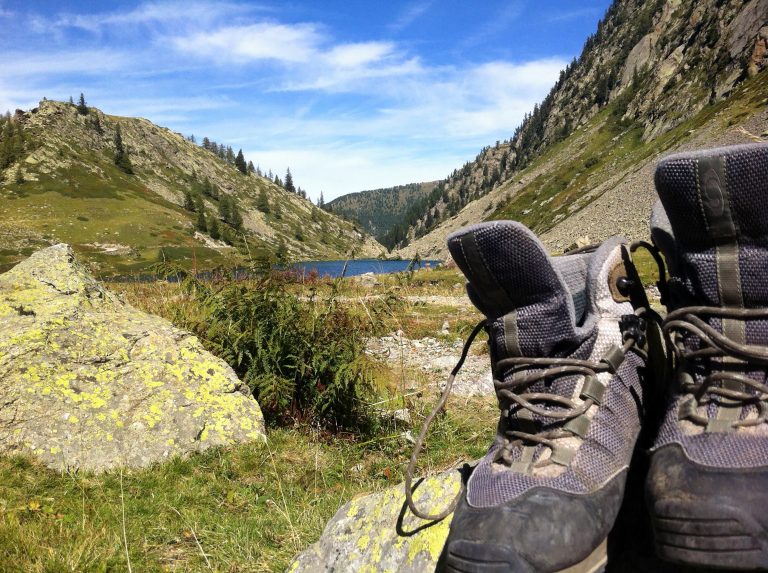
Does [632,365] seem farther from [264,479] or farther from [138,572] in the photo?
[264,479]

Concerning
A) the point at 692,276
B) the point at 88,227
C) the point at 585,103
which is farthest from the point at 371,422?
the point at 585,103

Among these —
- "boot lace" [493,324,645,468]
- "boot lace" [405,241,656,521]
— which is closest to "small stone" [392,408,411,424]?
"boot lace" [405,241,656,521]

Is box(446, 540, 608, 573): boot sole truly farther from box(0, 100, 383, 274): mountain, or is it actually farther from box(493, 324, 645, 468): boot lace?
box(0, 100, 383, 274): mountain

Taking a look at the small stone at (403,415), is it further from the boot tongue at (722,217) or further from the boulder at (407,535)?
the boot tongue at (722,217)

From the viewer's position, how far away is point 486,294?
1.79 m

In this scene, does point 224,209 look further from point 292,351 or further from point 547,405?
point 547,405

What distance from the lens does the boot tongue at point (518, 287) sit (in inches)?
64.1

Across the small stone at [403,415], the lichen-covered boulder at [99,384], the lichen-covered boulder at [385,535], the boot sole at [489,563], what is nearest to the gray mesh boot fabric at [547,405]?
the boot sole at [489,563]

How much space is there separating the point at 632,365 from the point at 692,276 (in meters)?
0.41

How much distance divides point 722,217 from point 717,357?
0.46 m

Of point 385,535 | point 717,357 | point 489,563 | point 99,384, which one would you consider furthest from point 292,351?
point 717,357

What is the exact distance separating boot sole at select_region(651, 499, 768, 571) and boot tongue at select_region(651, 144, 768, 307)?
69cm

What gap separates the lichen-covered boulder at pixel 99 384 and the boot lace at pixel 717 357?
430cm

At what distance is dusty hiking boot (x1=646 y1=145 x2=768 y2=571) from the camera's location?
1.23m
